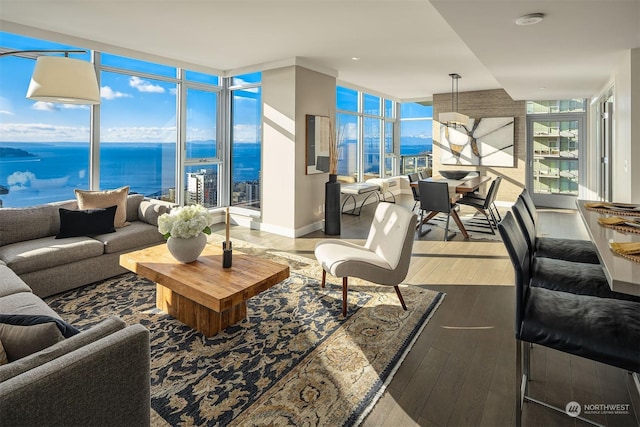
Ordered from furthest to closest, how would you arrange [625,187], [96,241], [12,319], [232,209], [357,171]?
[357,171], [232,209], [625,187], [96,241], [12,319]

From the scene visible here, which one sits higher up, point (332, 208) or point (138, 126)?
point (138, 126)

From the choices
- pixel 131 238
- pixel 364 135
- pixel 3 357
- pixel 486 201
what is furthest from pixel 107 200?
pixel 364 135

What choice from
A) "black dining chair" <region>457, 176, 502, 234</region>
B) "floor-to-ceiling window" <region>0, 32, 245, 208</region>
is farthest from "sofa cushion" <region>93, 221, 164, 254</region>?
"black dining chair" <region>457, 176, 502, 234</region>

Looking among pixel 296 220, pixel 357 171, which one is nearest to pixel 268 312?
pixel 296 220

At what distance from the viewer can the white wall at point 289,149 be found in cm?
550

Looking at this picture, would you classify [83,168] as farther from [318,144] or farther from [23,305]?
[318,144]

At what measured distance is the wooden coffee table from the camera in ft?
7.91

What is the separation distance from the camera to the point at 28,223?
357 cm

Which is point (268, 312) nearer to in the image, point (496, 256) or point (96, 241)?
point (96, 241)

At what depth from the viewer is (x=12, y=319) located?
1409 millimetres

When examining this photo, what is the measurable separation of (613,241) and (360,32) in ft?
11.0

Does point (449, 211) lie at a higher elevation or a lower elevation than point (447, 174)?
lower

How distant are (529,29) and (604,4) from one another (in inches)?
22.1

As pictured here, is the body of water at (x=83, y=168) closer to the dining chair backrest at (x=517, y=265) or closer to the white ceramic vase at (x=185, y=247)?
the white ceramic vase at (x=185, y=247)
